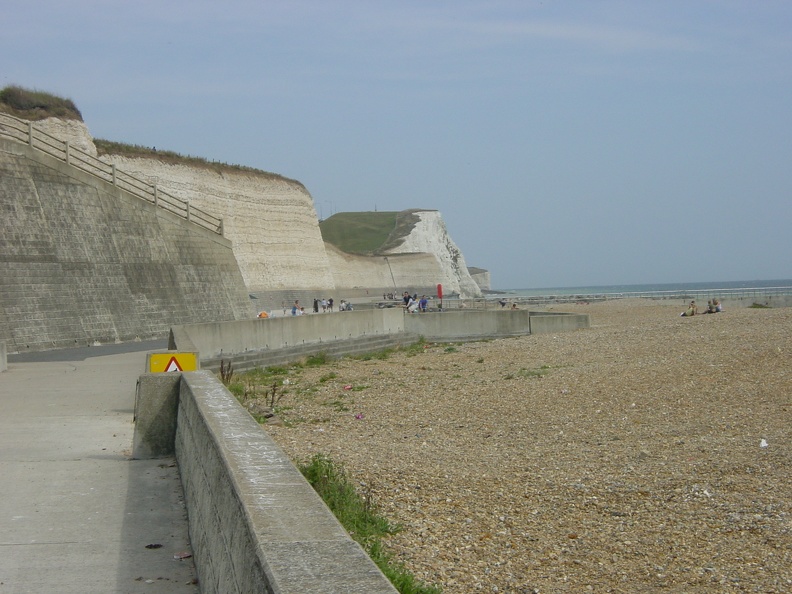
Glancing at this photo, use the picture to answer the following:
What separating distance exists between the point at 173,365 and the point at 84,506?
2.89 m

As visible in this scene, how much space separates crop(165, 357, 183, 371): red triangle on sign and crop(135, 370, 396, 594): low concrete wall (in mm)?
1980

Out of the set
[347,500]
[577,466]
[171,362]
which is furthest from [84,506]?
[577,466]

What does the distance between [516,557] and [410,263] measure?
360 ft

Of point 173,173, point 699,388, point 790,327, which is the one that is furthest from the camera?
point 173,173

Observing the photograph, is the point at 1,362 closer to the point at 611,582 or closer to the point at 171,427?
the point at 171,427

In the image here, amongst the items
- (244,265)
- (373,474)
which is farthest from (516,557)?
(244,265)

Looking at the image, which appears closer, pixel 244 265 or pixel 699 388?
pixel 699 388

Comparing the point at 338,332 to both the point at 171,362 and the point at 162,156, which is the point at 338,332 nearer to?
the point at 171,362

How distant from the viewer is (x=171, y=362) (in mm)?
10125

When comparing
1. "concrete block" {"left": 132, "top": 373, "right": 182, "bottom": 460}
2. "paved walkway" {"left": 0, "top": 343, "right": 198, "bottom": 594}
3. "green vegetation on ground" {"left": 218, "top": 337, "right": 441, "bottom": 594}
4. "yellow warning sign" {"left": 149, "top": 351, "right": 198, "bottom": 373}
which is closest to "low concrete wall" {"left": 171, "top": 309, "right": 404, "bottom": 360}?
"green vegetation on ground" {"left": 218, "top": 337, "right": 441, "bottom": 594}

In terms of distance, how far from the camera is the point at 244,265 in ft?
209

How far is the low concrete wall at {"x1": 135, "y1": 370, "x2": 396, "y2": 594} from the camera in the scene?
10.3 feet

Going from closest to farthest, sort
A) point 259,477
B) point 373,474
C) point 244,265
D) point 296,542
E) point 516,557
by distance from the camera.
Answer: point 296,542 < point 259,477 < point 516,557 < point 373,474 < point 244,265

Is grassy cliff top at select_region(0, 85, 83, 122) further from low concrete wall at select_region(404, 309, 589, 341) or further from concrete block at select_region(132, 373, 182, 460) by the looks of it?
concrete block at select_region(132, 373, 182, 460)
